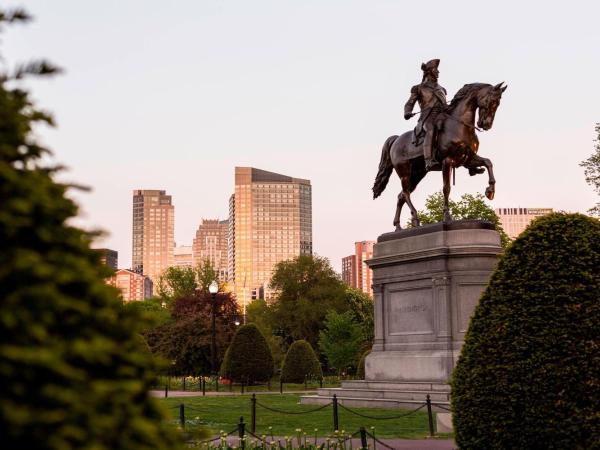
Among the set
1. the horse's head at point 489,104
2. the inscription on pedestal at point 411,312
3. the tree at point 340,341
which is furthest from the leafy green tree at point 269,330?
the horse's head at point 489,104

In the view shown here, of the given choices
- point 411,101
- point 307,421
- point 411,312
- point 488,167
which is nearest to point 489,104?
point 488,167

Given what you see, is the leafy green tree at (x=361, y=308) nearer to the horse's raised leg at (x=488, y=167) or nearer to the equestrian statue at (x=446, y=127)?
the equestrian statue at (x=446, y=127)

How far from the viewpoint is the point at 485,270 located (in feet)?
77.3

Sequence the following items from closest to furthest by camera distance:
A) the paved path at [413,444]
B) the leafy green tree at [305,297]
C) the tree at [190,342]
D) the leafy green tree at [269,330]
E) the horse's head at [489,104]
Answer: the paved path at [413,444] < the horse's head at [489,104] < the tree at [190,342] < the leafy green tree at [269,330] < the leafy green tree at [305,297]

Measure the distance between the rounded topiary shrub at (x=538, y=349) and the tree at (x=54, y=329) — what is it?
6.03m

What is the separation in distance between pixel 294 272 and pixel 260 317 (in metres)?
5.75

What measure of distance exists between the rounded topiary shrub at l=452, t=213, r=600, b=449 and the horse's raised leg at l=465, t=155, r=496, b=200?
1454 cm

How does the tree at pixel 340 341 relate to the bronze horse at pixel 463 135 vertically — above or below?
below

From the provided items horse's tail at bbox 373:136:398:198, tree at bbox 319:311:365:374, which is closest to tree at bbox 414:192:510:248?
tree at bbox 319:311:365:374

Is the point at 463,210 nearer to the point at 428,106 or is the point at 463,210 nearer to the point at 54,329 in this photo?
the point at 428,106

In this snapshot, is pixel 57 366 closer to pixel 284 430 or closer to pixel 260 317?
pixel 284 430

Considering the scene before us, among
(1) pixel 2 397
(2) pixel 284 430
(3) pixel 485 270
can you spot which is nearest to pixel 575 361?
(1) pixel 2 397

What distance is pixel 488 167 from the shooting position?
24125mm

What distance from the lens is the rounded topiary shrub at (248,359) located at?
143 ft
